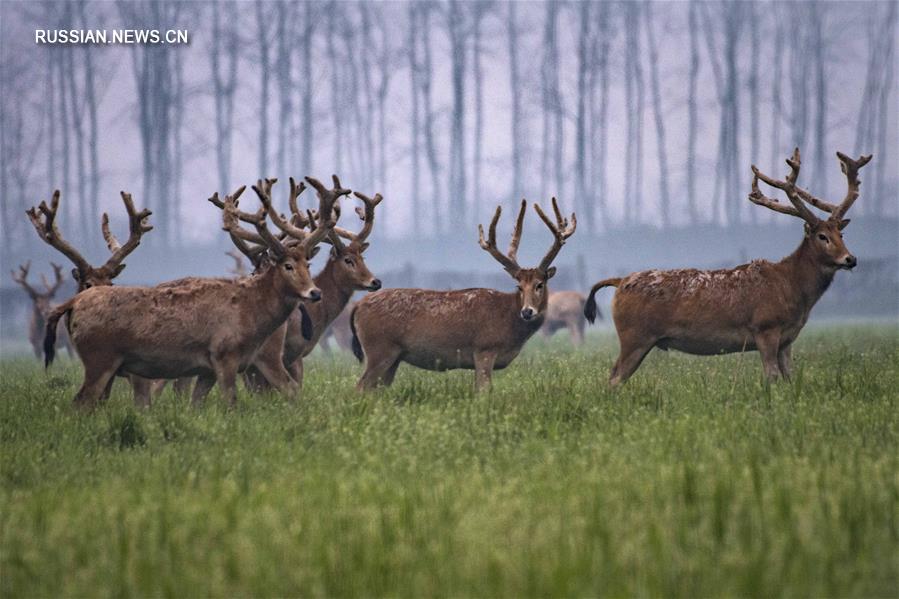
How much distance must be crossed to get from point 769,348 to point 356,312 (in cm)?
429

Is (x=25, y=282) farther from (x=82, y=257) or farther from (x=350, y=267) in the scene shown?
(x=350, y=267)

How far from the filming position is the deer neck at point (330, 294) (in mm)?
12516

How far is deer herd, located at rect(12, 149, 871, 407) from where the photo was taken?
1005 cm

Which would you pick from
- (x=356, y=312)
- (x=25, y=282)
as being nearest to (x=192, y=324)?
(x=356, y=312)

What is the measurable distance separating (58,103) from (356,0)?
1643 cm

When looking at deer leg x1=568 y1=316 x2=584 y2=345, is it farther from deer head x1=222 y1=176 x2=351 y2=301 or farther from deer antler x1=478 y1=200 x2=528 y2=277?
deer head x1=222 y1=176 x2=351 y2=301

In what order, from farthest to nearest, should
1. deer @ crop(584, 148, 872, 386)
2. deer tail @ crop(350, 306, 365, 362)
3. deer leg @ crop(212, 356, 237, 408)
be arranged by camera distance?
deer tail @ crop(350, 306, 365, 362) < deer @ crop(584, 148, 872, 386) < deer leg @ crop(212, 356, 237, 408)

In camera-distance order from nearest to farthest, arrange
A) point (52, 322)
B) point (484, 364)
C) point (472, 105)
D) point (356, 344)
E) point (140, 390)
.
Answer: point (52, 322) < point (140, 390) < point (484, 364) < point (356, 344) < point (472, 105)

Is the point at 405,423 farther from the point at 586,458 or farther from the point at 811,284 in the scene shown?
the point at 811,284

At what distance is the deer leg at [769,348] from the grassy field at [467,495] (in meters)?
1.00

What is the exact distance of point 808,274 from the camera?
456 inches

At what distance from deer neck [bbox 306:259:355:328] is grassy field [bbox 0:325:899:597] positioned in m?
2.53

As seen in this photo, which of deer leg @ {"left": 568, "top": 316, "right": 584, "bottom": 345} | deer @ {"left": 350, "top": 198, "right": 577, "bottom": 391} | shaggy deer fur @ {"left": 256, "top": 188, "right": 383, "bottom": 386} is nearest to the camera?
deer @ {"left": 350, "top": 198, "right": 577, "bottom": 391}

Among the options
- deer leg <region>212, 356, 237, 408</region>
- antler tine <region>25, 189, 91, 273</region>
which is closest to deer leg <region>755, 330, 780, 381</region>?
deer leg <region>212, 356, 237, 408</region>
